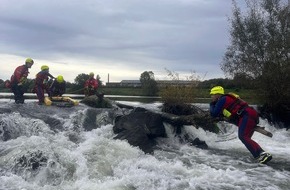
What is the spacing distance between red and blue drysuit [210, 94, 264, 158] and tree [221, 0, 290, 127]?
12.2 metres

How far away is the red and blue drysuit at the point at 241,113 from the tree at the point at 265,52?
12.2 meters

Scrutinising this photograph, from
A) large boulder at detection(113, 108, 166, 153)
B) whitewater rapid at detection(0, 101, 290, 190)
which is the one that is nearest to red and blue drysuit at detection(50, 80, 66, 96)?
whitewater rapid at detection(0, 101, 290, 190)

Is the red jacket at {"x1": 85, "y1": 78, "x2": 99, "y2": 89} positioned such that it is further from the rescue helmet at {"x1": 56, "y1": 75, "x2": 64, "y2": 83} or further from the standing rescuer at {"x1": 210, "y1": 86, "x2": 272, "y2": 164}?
the standing rescuer at {"x1": 210, "y1": 86, "x2": 272, "y2": 164}

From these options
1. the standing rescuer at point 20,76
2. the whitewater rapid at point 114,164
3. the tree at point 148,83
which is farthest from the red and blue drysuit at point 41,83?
the tree at point 148,83

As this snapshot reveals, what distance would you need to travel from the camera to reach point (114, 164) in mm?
9469

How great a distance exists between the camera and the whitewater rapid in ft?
27.0

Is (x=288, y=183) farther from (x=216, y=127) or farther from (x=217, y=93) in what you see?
(x=216, y=127)

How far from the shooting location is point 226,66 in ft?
95.7

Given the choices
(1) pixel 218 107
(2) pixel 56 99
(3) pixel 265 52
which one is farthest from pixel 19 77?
(3) pixel 265 52

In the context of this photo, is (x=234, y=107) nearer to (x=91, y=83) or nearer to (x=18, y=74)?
(x=18, y=74)

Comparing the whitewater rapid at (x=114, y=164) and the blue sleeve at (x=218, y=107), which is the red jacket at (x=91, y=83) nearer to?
the whitewater rapid at (x=114, y=164)

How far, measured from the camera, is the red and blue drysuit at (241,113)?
1118 centimetres

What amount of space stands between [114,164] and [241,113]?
4.15m

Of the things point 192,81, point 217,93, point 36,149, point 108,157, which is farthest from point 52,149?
point 192,81
